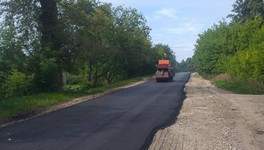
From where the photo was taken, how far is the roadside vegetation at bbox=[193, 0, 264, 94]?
23.1m

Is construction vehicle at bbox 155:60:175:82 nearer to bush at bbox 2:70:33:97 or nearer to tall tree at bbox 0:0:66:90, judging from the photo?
tall tree at bbox 0:0:66:90

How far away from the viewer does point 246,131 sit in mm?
9594

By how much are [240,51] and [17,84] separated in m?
22.9

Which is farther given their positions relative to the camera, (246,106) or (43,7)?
(43,7)

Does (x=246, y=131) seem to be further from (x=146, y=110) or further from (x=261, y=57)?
(x=261, y=57)

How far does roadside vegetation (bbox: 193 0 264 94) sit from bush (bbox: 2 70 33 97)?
1551 cm

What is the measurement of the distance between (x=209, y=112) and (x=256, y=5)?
109 ft

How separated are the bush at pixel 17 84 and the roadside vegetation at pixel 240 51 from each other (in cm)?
1551

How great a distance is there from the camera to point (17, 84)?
20281 millimetres

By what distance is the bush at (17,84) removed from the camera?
19670mm

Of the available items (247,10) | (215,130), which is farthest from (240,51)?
(215,130)


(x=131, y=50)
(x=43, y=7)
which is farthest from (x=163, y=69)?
(x=43, y=7)

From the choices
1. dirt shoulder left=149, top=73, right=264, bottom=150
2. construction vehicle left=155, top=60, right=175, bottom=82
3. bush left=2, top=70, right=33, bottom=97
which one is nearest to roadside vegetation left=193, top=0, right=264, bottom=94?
construction vehicle left=155, top=60, right=175, bottom=82

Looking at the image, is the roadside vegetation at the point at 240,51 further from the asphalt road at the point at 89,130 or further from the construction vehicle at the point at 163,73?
the asphalt road at the point at 89,130
